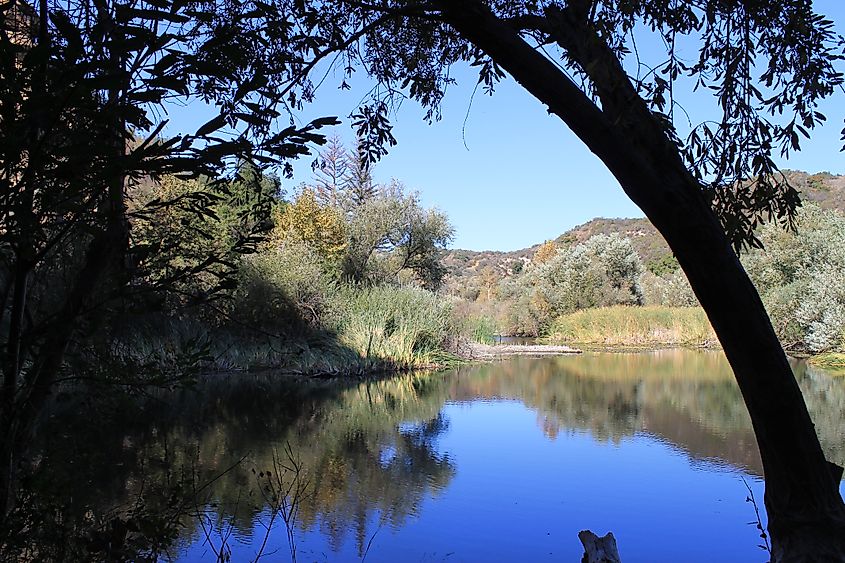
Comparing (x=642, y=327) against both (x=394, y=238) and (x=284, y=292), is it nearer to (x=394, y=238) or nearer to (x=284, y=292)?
(x=394, y=238)

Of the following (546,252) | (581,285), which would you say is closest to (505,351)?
(581,285)

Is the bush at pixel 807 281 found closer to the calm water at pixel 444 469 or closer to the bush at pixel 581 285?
the bush at pixel 581 285

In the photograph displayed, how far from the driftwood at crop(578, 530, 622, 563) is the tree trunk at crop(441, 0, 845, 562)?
1087mm

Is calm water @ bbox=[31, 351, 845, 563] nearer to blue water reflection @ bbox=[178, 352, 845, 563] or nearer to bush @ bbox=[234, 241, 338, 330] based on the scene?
blue water reflection @ bbox=[178, 352, 845, 563]

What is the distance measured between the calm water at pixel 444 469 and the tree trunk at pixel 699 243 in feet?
5.40

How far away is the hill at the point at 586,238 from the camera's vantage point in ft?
132

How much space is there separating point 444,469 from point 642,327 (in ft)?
63.4

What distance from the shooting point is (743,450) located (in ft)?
23.6

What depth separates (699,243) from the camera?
81.4 inches

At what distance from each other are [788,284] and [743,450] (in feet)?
48.3

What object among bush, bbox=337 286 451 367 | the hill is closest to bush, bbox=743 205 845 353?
bush, bbox=337 286 451 367

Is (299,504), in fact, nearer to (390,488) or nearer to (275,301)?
(390,488)

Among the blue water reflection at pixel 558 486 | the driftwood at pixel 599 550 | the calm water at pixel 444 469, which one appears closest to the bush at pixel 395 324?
the calm water at pixel 444 469

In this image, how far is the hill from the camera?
4022cm
